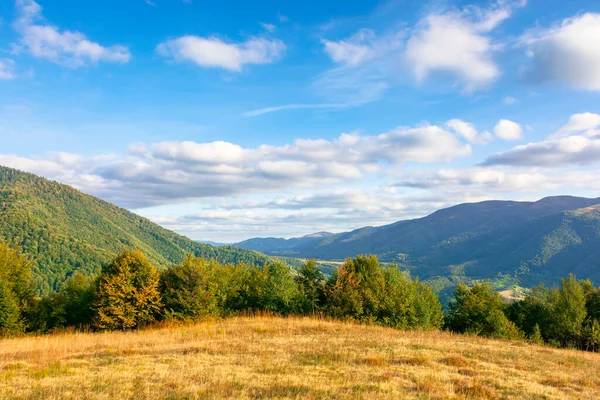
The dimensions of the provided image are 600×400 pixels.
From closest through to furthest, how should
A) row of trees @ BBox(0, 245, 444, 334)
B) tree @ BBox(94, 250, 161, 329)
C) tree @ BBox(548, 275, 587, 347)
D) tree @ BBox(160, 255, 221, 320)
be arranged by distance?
tree @ BBox(94, 250, 161, 329) → row of trees @ BBox(0, 245, 444, 334) → tree @ BBox(160, 255, 221, 320) → tree @ BBox(548, 275, 587, 347)

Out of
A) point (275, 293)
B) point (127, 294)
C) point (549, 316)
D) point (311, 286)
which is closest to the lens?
point (127, 294)

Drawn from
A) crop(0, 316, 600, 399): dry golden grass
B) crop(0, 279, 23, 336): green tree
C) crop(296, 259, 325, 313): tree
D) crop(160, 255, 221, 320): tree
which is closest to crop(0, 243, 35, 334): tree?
crop(0, 279, 23, 336): green tree

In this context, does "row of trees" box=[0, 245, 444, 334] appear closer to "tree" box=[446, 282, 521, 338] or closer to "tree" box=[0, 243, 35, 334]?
"tree" box=[0, 243, 35, 334]

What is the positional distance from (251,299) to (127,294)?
15157 mm

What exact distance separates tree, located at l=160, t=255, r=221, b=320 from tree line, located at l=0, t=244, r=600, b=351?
0.30ft

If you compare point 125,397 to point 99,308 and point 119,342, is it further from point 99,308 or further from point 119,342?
point 99,308

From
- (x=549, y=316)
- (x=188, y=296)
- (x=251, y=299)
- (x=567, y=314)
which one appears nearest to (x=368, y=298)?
(x=251, y=299)

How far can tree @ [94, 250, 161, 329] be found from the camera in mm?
28578

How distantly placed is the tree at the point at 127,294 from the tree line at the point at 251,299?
81mm

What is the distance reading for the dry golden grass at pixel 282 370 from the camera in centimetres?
1056

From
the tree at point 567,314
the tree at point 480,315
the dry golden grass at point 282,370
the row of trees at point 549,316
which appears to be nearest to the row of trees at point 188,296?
the dry golden grass at point 282,370

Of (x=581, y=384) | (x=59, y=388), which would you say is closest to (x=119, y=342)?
(x=59, y=388)

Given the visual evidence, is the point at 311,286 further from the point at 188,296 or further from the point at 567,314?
the point at 567,314

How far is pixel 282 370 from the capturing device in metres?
13.0
